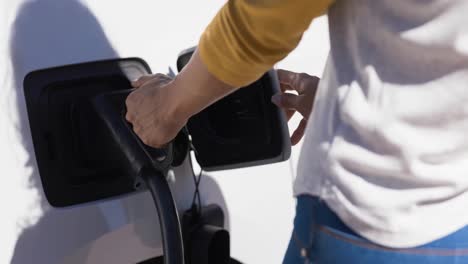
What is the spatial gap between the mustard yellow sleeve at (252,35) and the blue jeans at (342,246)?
188mm

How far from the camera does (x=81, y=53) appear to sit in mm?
1304

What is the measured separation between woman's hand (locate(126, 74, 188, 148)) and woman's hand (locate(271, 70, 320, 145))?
0.22 metres

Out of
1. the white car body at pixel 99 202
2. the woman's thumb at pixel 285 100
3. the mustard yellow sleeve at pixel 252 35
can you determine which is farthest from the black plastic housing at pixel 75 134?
the mustard yellow sleeve at pixel 252 35

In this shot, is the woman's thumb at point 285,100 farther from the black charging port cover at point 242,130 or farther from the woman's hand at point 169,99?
the woman's hand at point 169,99

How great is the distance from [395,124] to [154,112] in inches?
17.1

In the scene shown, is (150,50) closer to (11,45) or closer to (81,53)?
(81,53)

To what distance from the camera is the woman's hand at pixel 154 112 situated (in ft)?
3.76

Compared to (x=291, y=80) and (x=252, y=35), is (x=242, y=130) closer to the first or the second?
(x=291, y=80)

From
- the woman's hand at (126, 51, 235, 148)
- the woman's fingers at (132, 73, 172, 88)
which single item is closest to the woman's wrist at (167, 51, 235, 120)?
the woman's hand at (126, 51, 235, 148)

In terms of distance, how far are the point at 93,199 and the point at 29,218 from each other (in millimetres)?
126

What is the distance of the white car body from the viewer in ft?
3.98

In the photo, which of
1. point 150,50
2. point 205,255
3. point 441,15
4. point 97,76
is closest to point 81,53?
point 97,76

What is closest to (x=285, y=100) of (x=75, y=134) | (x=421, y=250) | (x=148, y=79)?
(x=148, y=79)

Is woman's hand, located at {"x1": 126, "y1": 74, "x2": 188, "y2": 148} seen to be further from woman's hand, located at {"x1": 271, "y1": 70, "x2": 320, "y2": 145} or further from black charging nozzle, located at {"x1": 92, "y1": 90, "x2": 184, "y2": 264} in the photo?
woman's hand, located at {"x1": 271, "y1": 70, "x2": 320, "y2": 145}
